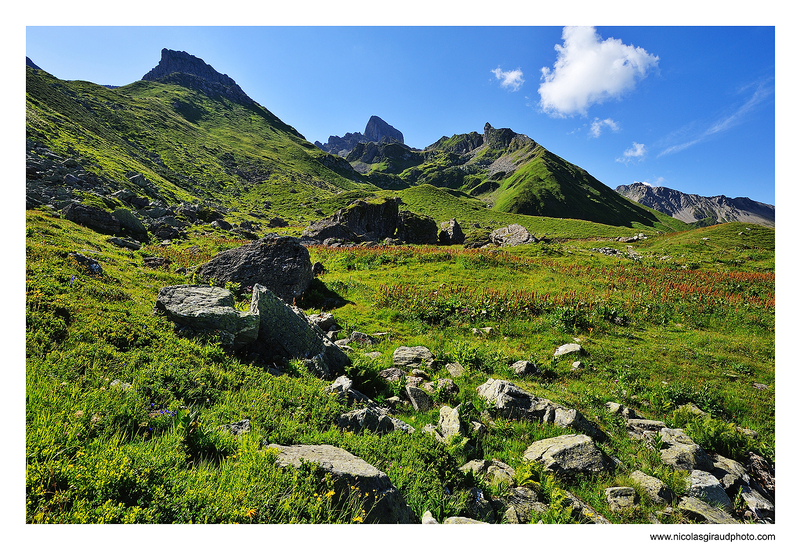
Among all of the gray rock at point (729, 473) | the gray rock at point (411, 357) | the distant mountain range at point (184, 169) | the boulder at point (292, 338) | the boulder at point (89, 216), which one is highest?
the distant mountain range at point (184, 169)

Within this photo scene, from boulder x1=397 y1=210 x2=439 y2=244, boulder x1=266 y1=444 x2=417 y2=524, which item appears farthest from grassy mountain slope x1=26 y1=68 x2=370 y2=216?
boulder x1=266 y1=444 x2=417 y2=524

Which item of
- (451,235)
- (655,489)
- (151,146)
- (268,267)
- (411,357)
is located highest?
(151,146)

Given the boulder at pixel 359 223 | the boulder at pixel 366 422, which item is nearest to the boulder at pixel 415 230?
the boulder at pixel 359 223

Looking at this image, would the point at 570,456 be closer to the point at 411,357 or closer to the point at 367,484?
the point at 367,484

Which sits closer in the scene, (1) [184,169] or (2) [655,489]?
(2) [655,489]

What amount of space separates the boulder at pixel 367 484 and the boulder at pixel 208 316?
4.44 meters

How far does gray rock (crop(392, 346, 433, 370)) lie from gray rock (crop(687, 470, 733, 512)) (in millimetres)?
6759

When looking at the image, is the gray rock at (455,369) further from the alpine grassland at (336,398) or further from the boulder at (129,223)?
the boulder at (129,223)

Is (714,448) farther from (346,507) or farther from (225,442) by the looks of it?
(225,442)

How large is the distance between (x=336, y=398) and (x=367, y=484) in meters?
3.01

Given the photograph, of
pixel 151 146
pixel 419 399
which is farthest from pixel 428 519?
pixel 151 146

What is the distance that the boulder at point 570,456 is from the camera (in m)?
6.06

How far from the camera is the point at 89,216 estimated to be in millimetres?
25797

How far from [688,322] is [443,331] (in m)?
12.9
